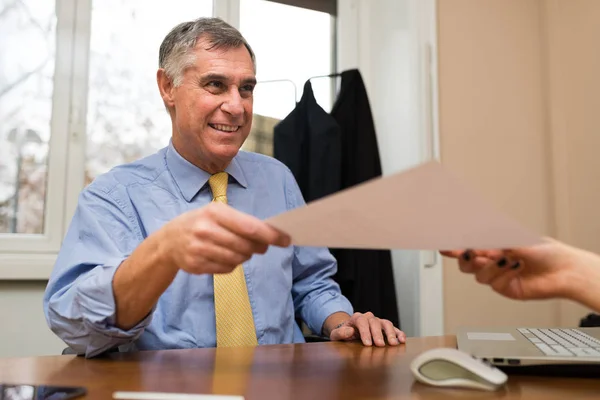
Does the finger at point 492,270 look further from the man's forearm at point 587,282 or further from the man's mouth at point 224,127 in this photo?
the man's mouth at point 224,127

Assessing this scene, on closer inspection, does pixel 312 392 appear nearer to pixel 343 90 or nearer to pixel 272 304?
pixel 272 304

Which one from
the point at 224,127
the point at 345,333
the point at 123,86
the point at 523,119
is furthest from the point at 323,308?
the point at 523,119

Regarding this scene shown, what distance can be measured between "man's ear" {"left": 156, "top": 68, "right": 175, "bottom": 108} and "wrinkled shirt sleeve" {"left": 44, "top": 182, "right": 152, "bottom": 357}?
0.31 m

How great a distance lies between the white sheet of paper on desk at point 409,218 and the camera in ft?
1.73

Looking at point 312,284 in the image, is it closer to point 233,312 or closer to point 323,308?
point 323,308

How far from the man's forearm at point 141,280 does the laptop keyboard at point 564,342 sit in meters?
0.57

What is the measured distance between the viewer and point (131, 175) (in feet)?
4.09

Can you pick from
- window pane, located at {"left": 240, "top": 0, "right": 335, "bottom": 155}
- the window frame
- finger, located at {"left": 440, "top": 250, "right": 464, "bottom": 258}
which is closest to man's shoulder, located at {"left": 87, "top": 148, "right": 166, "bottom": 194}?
finger, located at {"left": 440, "top": 250, "right": 464, "bottom": 258}

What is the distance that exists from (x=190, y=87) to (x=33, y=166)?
3.96 feet

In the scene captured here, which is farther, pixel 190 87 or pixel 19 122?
pixel 19 122

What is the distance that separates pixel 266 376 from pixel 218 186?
67 cm

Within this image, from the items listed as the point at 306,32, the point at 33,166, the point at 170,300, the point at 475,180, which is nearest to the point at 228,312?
the point at 170,300

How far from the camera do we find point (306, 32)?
2793 mm

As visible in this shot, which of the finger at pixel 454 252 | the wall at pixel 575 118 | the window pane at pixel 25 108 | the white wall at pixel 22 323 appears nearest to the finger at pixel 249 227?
the finger at pixel 454 252
